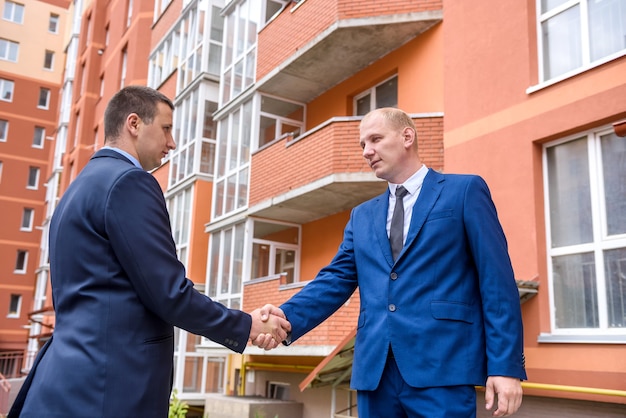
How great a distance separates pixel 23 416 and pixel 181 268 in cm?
93

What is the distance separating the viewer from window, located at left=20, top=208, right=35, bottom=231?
41.5m

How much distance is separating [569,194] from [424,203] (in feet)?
18.3

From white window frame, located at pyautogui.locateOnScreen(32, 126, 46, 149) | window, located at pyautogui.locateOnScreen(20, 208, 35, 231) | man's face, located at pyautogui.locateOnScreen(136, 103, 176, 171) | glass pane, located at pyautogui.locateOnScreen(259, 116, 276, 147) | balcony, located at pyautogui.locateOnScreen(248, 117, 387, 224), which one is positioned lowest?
man's face, located at pyautogui.locateOnScreen(136, 103, 176, 171)

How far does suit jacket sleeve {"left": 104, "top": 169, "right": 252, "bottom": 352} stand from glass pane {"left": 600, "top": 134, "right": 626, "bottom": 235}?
6.12 meters

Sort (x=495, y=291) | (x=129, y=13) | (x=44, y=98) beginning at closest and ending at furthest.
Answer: (x=495, y=291), (x=129, y=13), (x=44, y=98)

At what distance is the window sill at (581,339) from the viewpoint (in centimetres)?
705

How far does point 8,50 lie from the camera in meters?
43.5

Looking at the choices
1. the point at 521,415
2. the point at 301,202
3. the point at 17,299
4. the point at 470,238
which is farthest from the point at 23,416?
the point at 17,299

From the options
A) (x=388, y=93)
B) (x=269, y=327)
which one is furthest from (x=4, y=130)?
(x=269, y=327)

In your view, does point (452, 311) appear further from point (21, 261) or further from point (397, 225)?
point (21, 261)

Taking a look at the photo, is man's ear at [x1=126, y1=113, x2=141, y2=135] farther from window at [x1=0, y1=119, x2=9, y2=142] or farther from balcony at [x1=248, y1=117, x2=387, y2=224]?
window at [x1=0, y1=119, x2=9, y2=142]

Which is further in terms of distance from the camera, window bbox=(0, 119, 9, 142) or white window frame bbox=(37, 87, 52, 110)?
white window frame bbox=(37, 87, 52, 110)

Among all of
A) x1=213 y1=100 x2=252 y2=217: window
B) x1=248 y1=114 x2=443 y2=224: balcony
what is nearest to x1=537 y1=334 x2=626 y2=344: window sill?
x1=248 y1=114 x2=443 y2=224: balcony

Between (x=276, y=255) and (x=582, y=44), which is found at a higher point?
(x=582, y=44)
